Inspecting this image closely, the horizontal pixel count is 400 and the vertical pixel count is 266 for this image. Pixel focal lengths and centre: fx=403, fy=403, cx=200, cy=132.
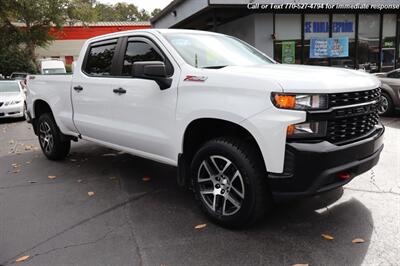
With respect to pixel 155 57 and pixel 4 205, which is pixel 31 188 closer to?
pixel 4 205

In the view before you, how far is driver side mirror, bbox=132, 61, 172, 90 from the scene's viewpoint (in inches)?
158

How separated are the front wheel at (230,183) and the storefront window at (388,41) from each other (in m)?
17.3

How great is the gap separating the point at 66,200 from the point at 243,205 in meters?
2.42

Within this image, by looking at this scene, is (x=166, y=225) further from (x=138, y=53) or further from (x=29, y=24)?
(x=29, y=24)

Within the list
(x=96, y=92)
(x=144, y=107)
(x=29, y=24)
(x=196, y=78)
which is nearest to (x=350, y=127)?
(x=196, y=78)

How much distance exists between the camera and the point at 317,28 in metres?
17.5

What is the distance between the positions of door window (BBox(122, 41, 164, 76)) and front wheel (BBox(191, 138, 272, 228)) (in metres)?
1.30

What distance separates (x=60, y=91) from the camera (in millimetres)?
6133

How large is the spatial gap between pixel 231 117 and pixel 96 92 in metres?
2.39

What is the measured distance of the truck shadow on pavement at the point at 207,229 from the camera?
3.39 meters

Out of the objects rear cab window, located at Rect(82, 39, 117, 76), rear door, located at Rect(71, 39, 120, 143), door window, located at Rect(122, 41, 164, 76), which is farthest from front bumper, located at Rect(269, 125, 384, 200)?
rear cab window, located at Rect(82, 39, 117, 76)

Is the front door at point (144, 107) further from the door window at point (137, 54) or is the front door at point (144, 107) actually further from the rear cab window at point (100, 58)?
the rear cab window at point (100, 58)

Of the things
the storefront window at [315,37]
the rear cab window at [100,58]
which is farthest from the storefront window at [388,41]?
the rear cab window at [100,58]

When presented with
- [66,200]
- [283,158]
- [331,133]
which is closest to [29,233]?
[66,200]
